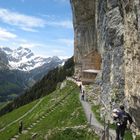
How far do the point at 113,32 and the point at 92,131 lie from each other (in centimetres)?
1901

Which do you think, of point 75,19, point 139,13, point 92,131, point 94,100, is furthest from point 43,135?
point 75,19

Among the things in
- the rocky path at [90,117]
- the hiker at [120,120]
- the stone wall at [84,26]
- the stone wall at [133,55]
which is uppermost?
the stone wall at [84,26]

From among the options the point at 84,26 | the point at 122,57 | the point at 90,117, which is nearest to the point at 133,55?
the point at 122,57

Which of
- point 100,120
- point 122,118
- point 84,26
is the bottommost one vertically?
point 100,120

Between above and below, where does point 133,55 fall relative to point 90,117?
above

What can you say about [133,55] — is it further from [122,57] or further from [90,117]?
[90,117]

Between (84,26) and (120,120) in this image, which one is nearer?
(120,120)

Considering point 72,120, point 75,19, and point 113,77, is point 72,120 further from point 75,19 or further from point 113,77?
point 75,19

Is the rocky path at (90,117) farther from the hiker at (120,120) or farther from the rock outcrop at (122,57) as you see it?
the hiker at (120,120)

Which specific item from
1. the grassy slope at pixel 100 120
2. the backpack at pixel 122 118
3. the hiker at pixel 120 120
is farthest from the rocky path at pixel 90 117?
the backpack at pixel 122 118

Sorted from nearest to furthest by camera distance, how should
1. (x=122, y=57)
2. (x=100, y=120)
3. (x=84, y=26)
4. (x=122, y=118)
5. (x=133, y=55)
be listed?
(x=122, y=118) < (x=133, y=55) < (x=122, y=57) < (x=100, y=120) < (x=84, y=26)

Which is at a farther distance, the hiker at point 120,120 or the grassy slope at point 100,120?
Answer: the grassy slope at point 100,120

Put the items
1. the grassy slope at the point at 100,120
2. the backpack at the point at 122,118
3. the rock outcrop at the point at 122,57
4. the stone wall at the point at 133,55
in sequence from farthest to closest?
the grassy slope at the point at 100,120 → the rock outcrop at the point at 122,57 → the stone wall at the point at 133,55 → the backpack at the point at 122,118

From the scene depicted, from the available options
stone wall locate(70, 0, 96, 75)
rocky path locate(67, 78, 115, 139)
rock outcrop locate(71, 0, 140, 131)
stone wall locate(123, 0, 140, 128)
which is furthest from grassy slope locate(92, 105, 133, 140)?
stone wall locate(70, 0, 96, 75)
